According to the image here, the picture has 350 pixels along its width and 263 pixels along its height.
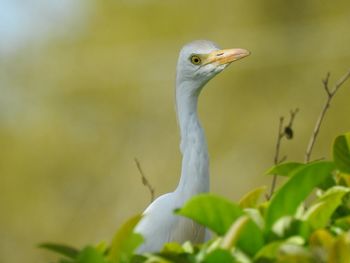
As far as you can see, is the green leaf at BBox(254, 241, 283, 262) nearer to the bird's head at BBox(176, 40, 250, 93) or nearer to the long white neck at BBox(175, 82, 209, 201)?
the long white neck at BBox(175, 82, 209, 201)

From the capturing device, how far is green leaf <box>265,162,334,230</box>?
53.3 inches

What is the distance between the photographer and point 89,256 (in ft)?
4.06

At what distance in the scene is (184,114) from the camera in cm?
295

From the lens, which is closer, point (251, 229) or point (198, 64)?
point (251, 229)

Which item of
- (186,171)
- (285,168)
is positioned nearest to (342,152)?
(285,168)

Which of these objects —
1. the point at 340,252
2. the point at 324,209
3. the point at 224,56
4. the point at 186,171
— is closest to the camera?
the point at 340,252

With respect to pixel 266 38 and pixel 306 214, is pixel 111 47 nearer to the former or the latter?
pixel 266 38

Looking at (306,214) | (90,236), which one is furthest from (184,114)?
(90,236)

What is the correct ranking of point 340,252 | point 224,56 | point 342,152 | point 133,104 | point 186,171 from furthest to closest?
point 133,104 < point 224,56 < point 186,171 < point 342,152 < point 340,252

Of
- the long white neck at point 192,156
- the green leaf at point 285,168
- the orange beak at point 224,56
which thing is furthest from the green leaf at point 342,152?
the orange beak at point 224,56

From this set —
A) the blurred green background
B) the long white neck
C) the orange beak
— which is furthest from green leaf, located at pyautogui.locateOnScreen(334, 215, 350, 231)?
the blurred green background

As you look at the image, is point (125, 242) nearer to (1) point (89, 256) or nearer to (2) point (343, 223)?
(1) point (89, 256)

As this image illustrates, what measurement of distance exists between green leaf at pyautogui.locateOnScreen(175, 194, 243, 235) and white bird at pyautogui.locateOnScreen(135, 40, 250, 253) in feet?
3.80

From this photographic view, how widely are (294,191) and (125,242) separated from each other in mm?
244
